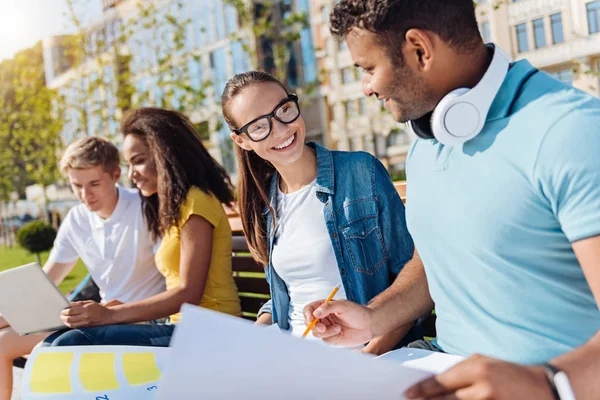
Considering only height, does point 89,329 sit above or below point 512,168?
below

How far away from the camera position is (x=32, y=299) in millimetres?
2693

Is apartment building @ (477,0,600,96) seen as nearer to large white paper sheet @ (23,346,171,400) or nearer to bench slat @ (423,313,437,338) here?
bench slat @ (423,313,437,338)

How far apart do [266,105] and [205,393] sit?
1.44 meters

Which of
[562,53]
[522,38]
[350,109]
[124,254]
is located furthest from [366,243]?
[350,109]

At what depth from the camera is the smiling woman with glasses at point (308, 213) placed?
2.25 meters

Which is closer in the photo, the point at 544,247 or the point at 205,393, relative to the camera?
the point at 205,393

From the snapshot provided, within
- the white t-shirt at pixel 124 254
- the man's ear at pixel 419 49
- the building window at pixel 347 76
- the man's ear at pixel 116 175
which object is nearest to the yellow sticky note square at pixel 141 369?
the white t-shirt at pixel 124 254

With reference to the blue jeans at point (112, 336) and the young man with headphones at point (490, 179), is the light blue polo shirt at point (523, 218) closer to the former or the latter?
the young man with headphones at point (490, 179)

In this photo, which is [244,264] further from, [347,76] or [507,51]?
[347,76]

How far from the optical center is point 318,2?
104 ft

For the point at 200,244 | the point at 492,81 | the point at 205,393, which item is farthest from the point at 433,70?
the point at 200,244

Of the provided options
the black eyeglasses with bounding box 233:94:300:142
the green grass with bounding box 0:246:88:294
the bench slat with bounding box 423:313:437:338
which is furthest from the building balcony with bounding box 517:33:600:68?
the black eyeglasses with bounding box 233:94:300:142

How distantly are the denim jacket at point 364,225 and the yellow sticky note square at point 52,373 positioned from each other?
0.91m

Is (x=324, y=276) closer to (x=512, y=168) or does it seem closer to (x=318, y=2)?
(x=512, y=168)
